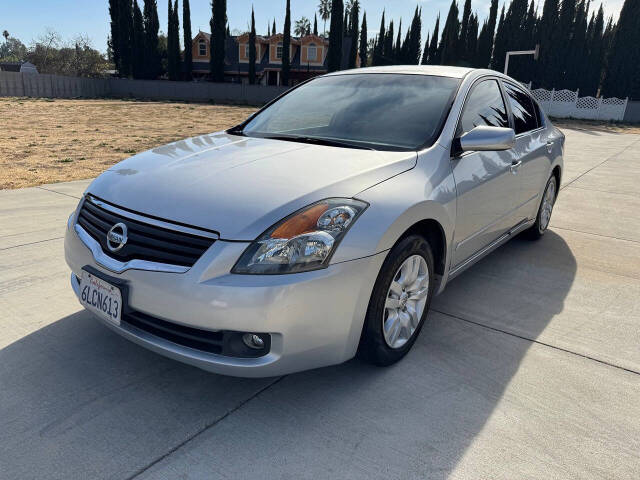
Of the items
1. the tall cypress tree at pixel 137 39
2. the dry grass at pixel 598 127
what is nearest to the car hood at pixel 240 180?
the dry grass at pixel 598 127

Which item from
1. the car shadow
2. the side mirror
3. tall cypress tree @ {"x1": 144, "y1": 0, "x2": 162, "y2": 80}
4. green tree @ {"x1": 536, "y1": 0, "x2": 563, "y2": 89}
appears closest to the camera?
the car shadow

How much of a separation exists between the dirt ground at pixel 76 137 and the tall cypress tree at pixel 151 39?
75.3 feet

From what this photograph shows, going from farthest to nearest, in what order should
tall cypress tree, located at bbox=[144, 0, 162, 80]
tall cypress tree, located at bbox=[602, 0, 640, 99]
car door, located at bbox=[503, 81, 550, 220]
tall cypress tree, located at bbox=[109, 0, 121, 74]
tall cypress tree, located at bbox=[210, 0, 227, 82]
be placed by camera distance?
1. tall cypress tree, located at bbox=[144, 0, 162, 80]
2. tall cypress tree, located at bbox=[109, 0, 121, 74]
3. tall cypress tree, located at bbox=[210, 0, 227, 82]
4. tall cypress tree, located at bbox=[602, 0, 640, 99]
5. car door, located at bbox=[503, 81, 550, 220]

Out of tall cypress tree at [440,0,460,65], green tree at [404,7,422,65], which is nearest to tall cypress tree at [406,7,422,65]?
green tree at [404,7,422,65]

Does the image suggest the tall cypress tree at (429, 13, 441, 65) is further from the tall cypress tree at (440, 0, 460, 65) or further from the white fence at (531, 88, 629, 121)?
the white fence at (531, 88, 629, 121)

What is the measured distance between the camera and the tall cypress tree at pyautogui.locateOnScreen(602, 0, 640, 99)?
106 feet

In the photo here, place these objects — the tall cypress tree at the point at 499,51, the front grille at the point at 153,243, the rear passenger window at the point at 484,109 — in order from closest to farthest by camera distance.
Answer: the front grille at the point at 153,243 < the rear passenger window at the point at 484,109 < the tall cypress tree at the point at 499,51

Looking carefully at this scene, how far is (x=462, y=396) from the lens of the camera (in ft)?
8.44

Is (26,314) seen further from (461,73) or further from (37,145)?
(37,145)

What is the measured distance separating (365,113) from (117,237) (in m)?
1.80

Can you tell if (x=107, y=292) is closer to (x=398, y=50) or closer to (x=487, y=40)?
(x=487, y=40)

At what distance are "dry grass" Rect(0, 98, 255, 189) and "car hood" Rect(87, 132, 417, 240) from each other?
5672 millimetres

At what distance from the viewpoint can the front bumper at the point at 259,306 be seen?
2.10 metres

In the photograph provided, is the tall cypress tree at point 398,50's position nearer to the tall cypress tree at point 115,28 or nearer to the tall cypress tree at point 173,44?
the tall cypress tree at point 173,44
